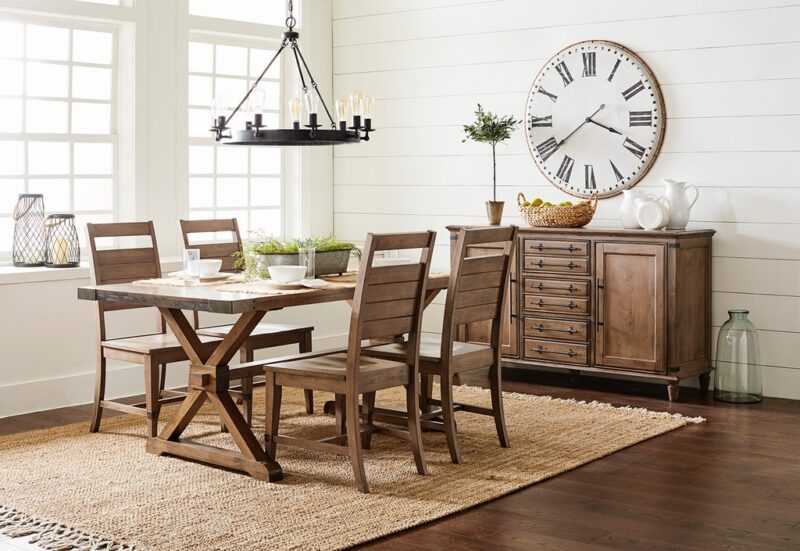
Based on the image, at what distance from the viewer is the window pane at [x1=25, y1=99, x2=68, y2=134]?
5.71 metres

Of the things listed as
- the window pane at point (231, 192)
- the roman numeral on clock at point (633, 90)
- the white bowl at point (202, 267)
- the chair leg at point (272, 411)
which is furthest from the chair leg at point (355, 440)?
the window pane at point (231, 192)

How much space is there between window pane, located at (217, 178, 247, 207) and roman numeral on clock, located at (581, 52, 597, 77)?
2.29m

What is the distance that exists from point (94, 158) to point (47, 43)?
67 centimetres

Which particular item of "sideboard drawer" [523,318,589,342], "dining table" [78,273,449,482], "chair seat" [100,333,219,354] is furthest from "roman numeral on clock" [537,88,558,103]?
"chair seat" [100,333,219,354]

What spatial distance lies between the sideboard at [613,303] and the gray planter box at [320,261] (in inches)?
62.7

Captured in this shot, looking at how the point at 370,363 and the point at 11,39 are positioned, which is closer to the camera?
the point at 370,363

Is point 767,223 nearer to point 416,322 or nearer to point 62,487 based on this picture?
point 416,322

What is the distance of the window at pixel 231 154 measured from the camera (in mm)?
6562

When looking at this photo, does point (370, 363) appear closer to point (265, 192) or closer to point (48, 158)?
point (48, 158)

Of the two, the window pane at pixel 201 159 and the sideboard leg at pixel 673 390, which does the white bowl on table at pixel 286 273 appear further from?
the window pane at pixel 201 159

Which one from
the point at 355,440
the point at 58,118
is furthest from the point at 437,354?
the point at 58,118

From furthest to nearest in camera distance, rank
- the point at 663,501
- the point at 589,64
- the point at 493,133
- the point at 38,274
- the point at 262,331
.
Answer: the point at 493,133, the point at 589,64, the point at 38,274, the point at 262,331, the point at 663,501

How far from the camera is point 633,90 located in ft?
19.7

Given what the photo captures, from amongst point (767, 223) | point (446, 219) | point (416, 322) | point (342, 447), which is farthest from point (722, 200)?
point (342, 447)
